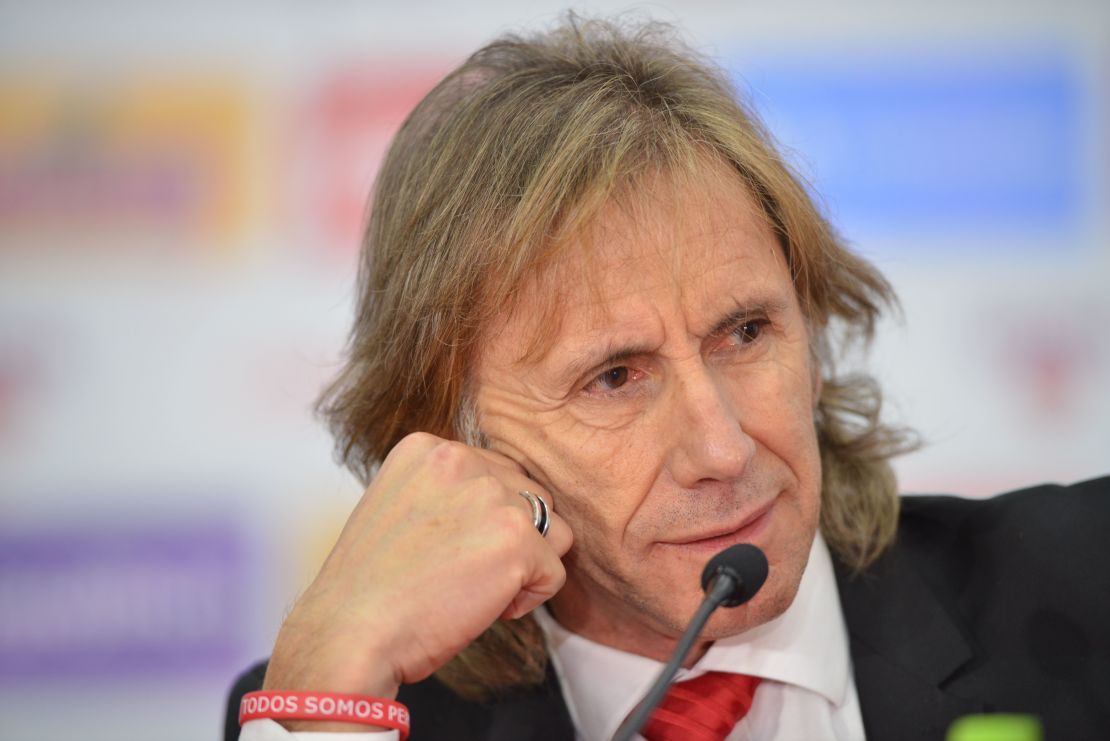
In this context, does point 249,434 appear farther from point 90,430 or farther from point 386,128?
point 386,128

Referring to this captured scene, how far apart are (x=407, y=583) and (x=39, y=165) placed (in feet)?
7.57

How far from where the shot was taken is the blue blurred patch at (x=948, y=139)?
3445 mm

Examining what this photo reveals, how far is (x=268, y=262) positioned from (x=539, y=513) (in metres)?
1.74

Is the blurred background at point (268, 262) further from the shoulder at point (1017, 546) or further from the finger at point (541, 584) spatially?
the finger at point (541, 584)

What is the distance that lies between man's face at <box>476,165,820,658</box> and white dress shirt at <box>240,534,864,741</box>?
7.1 inches

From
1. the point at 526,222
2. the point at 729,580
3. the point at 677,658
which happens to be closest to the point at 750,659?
the point at 729,580

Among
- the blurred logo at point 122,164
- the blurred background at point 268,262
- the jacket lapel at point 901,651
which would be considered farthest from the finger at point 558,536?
the blurred logo at point 122,164

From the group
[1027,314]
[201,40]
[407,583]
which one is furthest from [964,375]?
[201,40]

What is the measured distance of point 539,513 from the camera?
2.07 metres

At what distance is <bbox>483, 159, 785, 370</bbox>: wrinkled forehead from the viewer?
6.66ft

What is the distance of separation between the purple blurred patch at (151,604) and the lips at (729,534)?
1.84 m

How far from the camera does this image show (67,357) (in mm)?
3535

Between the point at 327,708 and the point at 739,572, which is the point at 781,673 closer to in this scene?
the point at 739,572

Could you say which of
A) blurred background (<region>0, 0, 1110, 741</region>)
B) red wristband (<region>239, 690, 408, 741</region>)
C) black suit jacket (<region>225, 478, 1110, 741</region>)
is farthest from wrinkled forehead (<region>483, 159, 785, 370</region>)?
blurred background (<region>0, 0, 1110, 741</region>)
